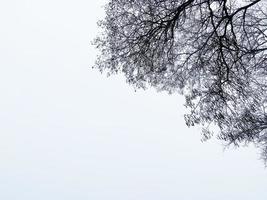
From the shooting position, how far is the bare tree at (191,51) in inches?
395

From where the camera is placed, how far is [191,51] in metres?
10.9

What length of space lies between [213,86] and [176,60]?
1344 mm

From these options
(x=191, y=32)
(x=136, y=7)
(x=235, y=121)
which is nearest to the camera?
(x=136, y=7)

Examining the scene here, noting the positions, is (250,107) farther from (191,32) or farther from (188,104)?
(191,32)

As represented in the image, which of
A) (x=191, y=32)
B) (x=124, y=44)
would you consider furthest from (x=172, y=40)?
(x=124, y=44)

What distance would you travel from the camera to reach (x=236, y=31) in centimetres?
1111

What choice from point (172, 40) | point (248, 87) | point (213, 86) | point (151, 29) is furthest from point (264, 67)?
point (151, 29)

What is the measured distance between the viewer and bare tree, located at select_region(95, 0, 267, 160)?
32.9 feet

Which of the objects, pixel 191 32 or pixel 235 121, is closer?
pixel 191 32

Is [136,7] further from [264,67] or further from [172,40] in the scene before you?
[264,67]

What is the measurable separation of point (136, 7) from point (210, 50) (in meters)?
2.28

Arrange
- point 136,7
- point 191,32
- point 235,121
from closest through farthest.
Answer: point 136,7 < point 191,32 < point 235,121

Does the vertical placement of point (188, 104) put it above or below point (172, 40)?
below

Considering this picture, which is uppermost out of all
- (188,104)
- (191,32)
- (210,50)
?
(191,32)
